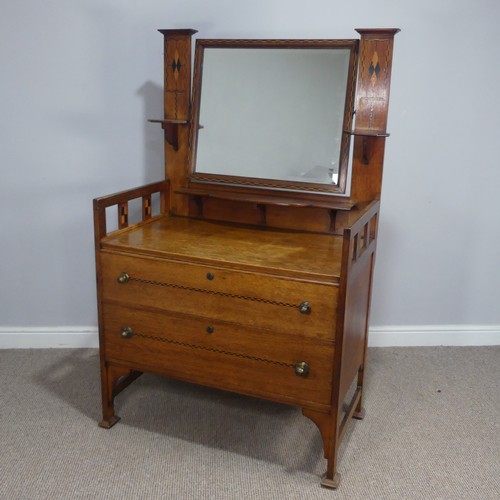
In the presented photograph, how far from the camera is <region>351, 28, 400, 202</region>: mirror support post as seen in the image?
2.03 m

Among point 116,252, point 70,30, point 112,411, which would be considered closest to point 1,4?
point 70,30

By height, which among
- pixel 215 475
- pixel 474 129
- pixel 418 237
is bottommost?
pixel 215 475

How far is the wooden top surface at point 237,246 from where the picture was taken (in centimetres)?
183

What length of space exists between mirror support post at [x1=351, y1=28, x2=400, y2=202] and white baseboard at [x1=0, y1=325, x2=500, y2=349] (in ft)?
3.28

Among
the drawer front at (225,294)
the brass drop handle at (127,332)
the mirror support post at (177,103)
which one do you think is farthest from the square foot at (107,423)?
the mirror support post at (177,103)

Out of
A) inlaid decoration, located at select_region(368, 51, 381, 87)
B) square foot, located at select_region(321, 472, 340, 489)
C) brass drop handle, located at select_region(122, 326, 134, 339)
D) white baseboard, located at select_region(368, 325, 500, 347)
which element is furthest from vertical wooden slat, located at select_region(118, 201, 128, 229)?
white baseboard, located at select_region(368, 325, 500, 347)

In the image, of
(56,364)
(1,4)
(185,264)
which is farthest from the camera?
(56,364)

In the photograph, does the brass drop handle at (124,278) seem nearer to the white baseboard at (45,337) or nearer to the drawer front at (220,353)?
the drawer front at (220,353)

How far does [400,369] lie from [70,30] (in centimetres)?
206

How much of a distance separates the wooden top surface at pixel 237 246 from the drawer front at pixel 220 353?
0.22 meters

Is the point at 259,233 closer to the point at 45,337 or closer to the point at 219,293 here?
the point at 219,293

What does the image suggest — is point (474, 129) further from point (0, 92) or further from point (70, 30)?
point (0, 92)

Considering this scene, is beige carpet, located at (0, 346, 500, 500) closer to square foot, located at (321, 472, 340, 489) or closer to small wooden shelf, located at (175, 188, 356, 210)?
square foot, located at (321, 472, 340, 489)

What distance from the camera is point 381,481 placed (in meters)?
1.96
